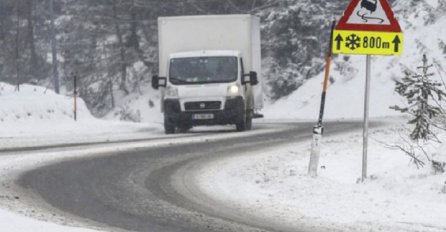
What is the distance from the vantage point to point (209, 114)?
19.8 m

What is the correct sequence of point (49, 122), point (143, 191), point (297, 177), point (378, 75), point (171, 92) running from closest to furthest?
point (143, 191), point (297, 177), point (171, 92), point (49, 122), point (378, 75)

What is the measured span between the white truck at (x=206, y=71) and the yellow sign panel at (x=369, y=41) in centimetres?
1047

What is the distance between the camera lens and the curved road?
23.6 feet

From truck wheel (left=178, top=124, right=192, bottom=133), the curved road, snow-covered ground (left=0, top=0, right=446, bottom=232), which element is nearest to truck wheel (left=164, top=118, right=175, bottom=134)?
truck wheel (left=178, top=124, right=192, bottom=133)

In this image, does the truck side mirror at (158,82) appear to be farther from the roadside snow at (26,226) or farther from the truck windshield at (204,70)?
the roadside snow at (26,226)

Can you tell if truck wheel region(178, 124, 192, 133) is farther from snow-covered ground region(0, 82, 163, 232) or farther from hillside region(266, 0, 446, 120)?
hillside region(266, 0, 446, 120)

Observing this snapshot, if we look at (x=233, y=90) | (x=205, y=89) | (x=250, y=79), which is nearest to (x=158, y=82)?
(x=205, y=89)

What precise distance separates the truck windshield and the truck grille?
55cm

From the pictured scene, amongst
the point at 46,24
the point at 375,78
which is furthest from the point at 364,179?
the point at 46,24

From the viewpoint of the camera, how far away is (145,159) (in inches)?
491

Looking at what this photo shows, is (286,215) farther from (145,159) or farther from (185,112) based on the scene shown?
(185,112)

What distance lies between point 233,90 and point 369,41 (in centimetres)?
1060

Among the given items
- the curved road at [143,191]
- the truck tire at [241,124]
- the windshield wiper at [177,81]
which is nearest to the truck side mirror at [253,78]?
the truck tire at [241,124]

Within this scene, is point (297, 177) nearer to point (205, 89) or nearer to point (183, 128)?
point (205, 89)
